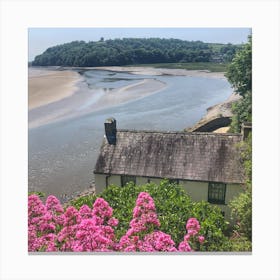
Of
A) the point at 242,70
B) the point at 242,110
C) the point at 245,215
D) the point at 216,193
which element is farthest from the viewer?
the point at 242,110

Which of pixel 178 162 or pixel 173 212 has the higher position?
pixel 178 162

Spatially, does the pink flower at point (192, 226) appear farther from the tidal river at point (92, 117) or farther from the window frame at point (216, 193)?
the tidal river at point (92, 117)

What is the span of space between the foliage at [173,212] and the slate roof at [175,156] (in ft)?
5.64

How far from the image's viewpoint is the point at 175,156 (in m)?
11.4

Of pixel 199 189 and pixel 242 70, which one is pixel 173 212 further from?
pixel 242 70

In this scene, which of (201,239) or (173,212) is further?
(173,212)

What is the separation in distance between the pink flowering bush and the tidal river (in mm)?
5850

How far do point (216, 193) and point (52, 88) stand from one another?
14.5m

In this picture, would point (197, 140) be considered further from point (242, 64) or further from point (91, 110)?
point (91, 110)

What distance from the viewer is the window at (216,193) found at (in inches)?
423

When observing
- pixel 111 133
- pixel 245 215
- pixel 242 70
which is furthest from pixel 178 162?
pixel 242 70
